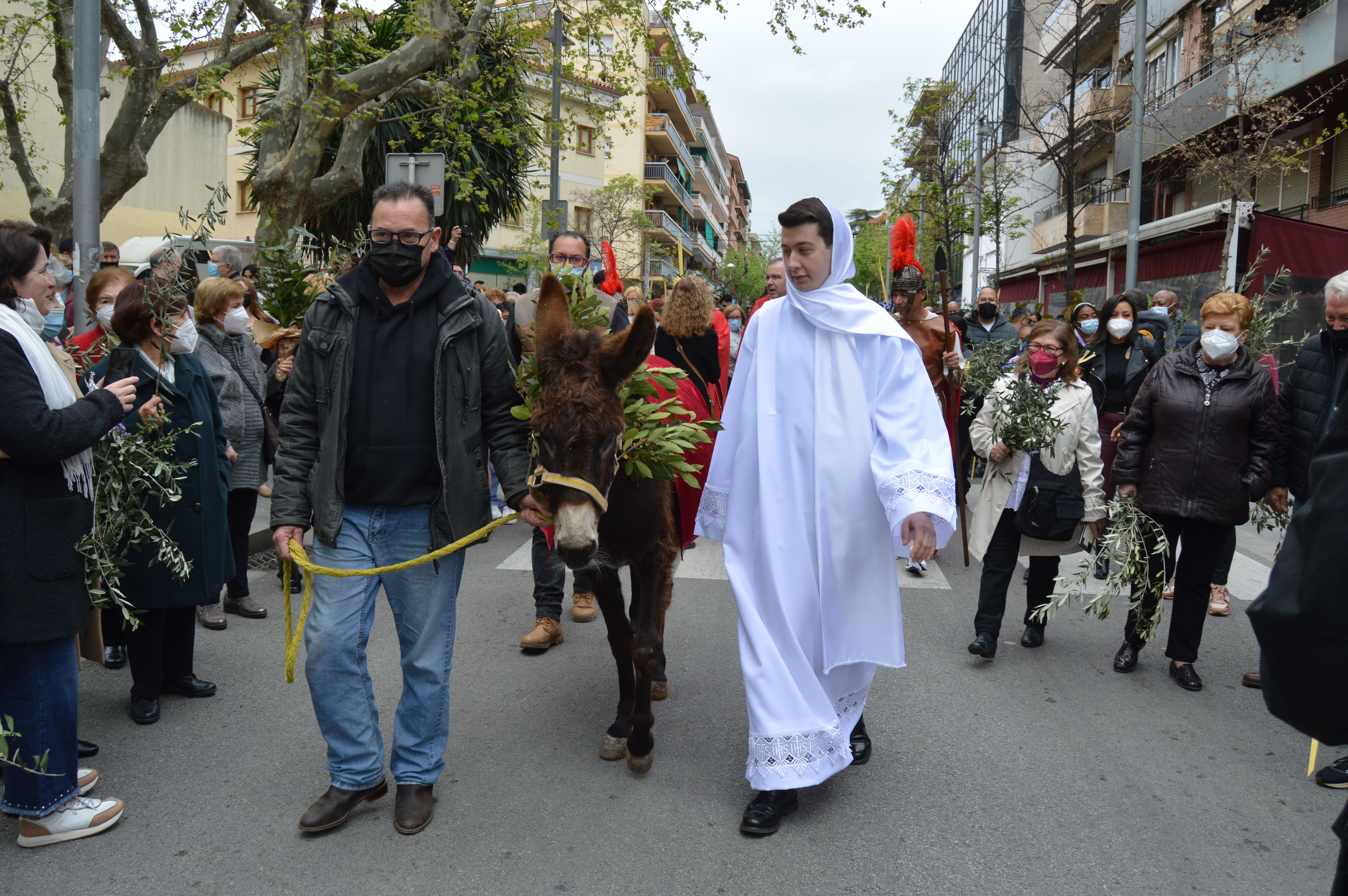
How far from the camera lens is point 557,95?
1825cm

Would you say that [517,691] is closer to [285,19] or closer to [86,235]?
[86,235]

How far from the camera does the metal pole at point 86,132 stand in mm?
7191

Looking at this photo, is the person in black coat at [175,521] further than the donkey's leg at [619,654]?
Yes

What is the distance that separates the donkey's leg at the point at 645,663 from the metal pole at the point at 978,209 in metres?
24.8

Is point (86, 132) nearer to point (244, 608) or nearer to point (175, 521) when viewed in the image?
point (244, 608)

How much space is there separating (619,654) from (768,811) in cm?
104

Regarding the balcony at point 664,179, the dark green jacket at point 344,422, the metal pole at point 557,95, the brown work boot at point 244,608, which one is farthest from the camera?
the balcony at point 664,179

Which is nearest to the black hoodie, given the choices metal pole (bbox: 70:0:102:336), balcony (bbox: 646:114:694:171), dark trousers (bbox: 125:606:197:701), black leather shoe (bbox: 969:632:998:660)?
dark trousers (bbox: 125:606:197:701)

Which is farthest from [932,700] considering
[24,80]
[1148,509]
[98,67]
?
[24,80]

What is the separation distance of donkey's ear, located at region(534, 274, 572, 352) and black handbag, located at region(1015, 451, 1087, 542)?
3.28 meters

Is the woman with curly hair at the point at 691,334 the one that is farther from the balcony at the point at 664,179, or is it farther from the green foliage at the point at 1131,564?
the balcony at the point at 664,179

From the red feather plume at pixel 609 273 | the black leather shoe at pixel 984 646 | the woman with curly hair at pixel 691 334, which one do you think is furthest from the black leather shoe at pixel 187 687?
the black leather shoe at pixel 984 646

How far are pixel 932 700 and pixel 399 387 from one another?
308cm

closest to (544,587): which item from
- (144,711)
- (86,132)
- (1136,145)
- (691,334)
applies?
(691,334)
